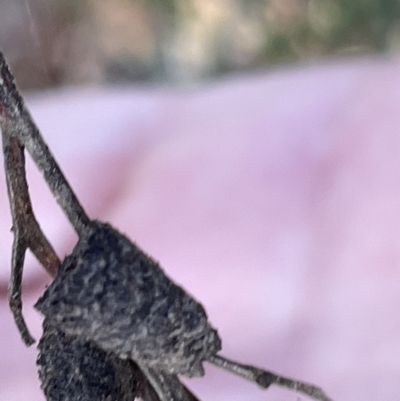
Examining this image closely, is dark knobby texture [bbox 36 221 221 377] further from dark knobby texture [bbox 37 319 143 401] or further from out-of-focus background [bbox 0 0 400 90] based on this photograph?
out-of-focus background [bbox 0 0 400 90]

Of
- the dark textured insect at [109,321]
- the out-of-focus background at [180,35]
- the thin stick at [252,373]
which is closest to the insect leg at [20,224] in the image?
the dark textured insect at [109,321]

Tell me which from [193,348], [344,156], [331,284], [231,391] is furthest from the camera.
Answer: [344,156]

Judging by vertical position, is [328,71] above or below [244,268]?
above

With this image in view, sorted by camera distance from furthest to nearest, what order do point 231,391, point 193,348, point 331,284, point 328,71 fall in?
point 328,71 → point 331,284 → point 231,391 → point 193,348

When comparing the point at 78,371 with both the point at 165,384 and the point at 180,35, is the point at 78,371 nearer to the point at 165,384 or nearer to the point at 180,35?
the point at 165,384

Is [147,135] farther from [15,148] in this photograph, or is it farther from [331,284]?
[15,148]

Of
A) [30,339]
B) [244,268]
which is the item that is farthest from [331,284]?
[30,339]

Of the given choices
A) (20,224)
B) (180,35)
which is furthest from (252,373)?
(180,35)

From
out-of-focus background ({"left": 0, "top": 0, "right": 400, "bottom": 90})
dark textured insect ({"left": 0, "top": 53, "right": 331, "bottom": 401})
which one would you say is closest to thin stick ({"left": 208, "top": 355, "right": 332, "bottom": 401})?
dark textured insect ({"left": 0, "top": 53, "right": 331, "bottom": 401})
